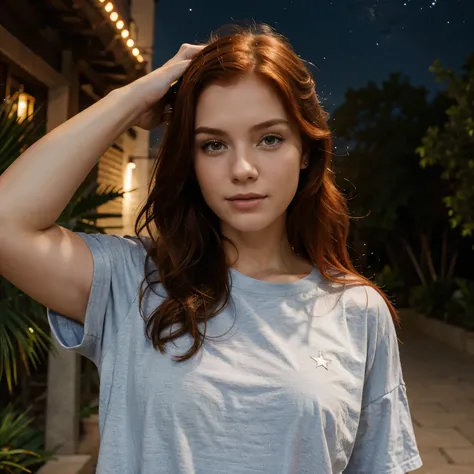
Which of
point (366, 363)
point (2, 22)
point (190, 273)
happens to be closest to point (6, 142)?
point (2, 22)

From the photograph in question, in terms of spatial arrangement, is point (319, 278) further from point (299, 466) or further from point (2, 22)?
point (2, 22)

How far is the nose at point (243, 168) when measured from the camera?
1208 mm

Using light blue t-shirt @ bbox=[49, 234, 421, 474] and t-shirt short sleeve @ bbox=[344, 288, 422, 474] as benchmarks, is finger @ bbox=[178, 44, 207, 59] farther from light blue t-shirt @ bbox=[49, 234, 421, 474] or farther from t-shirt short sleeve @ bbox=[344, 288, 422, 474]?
t-shirt short sleeve @ bbox=[344, 288, 422, 474]

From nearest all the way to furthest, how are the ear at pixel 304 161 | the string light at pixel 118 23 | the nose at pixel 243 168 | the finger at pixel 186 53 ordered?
the nose at pixel 243 168 → the finger at pixel 186 53 → the ear at pixel 304 161 → the string light at pixel 118 23

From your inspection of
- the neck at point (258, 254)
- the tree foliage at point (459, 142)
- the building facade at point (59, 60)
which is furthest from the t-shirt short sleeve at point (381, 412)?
the tree foliage at point (459, 142)

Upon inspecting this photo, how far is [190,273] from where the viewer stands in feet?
4.31

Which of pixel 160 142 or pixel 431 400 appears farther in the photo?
pixel 431 400

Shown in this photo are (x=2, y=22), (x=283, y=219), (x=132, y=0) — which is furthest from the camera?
(x=132, y=0)

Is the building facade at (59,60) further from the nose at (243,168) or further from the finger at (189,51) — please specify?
the nose at (243,168)

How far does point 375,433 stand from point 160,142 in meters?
0.80

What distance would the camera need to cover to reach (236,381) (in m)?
1.15

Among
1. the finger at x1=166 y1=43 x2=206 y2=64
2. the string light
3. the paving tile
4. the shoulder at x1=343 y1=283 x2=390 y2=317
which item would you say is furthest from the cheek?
the paving tile

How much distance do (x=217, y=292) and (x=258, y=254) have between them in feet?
0.59

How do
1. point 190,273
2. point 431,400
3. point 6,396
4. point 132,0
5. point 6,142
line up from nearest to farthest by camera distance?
point 190,273 < point 6,142 < point 6,396 < point 431,400 < point 132,0
